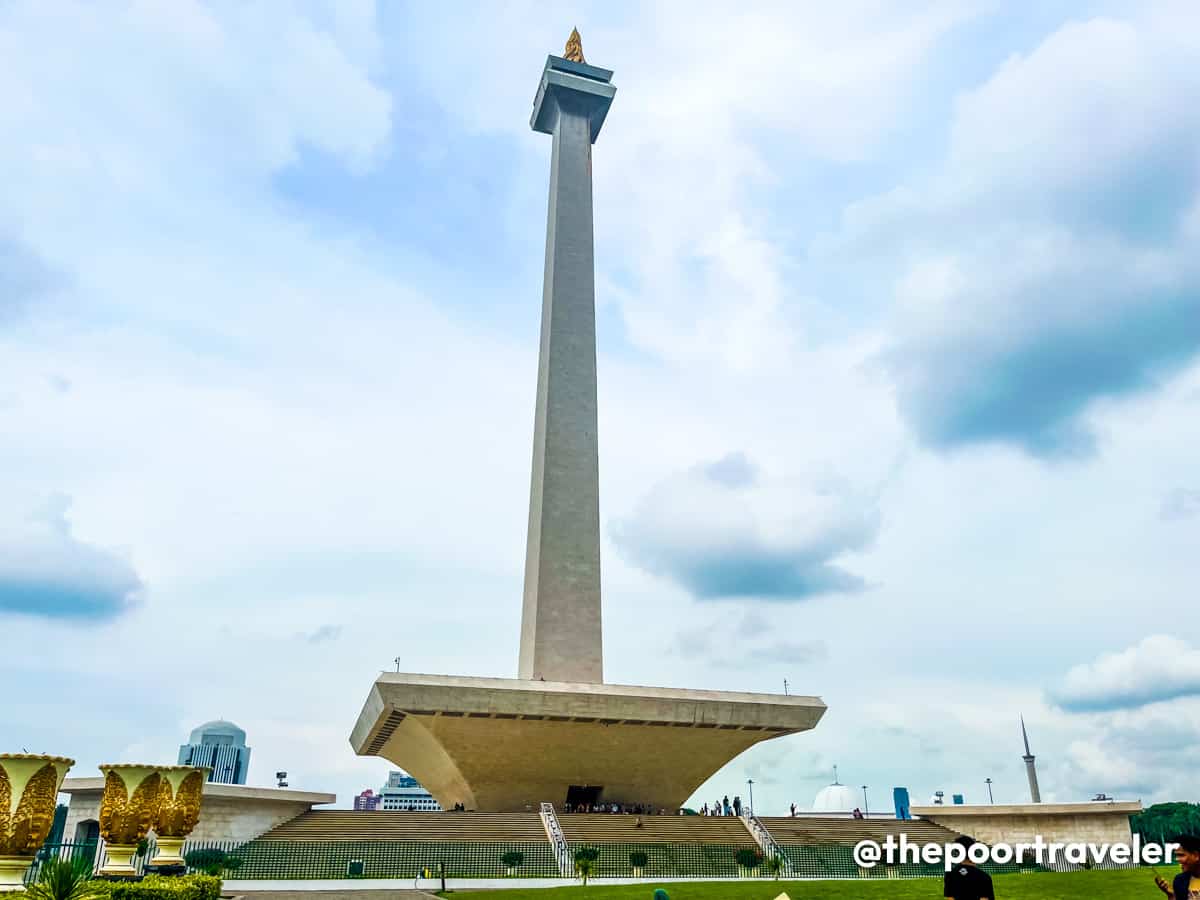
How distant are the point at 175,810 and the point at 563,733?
1960cm

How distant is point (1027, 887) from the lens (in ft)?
57.4

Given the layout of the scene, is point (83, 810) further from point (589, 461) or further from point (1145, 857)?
point (1145, 857)

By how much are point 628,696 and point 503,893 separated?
16.4 m

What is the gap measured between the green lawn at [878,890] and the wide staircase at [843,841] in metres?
Result: 5.78

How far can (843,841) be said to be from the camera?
29.3m

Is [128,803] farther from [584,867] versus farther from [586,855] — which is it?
[586,855]

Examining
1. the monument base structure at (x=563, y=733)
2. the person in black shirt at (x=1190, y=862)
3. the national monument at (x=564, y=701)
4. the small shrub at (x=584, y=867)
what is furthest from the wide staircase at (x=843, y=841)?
the person in black shirt at (x=1190, y=862)

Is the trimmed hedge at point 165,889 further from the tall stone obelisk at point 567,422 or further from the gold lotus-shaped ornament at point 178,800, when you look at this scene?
the tall stone obelisk at point 567,422

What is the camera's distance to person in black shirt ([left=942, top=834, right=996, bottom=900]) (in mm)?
8430

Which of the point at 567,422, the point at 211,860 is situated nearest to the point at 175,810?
the point at 211,860

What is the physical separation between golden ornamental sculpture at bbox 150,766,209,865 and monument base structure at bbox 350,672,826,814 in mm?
14316

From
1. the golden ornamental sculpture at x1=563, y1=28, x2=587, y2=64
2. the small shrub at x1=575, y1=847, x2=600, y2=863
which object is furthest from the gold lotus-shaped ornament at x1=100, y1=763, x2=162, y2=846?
the golden ornamental sculpture at x1=563, y1=28, x2=587, y2=64

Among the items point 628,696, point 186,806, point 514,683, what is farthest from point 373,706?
point 186,806

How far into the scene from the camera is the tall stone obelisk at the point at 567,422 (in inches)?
1527
